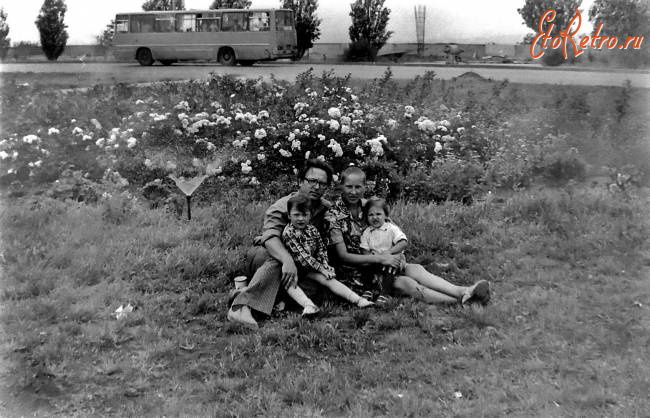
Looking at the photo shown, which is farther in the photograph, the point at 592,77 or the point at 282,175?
the point at 592,77

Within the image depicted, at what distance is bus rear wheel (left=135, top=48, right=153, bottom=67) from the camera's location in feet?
72.9

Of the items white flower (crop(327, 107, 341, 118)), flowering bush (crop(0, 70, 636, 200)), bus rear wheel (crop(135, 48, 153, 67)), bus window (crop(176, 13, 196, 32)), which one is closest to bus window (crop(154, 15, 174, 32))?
bus window (crop(176, 13, 196, 32))

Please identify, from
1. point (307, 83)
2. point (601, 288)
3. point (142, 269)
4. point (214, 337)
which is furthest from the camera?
point (307, 83)

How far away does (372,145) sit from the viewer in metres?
7.07

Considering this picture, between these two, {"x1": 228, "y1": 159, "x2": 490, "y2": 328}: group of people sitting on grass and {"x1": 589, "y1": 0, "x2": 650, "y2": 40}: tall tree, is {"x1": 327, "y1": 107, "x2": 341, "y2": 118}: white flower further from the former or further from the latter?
{"x1": 589, "y1": 0, "x2": 650, "y2": 40}: tall tree

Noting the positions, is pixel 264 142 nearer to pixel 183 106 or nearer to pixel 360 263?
pixel 183 106

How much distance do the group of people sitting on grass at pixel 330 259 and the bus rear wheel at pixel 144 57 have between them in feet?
61.7

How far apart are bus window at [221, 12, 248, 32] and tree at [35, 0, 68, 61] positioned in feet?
31.3

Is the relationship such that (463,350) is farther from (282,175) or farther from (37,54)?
(37,54)

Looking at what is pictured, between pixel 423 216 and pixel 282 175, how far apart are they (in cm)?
172

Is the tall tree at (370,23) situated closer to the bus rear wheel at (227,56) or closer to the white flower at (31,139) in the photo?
the bus rear wheel at (227,56)

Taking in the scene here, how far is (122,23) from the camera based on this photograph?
22.4 meters

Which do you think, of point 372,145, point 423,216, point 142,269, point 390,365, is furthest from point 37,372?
point 372,145

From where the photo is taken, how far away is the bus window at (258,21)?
21438 millimetres
